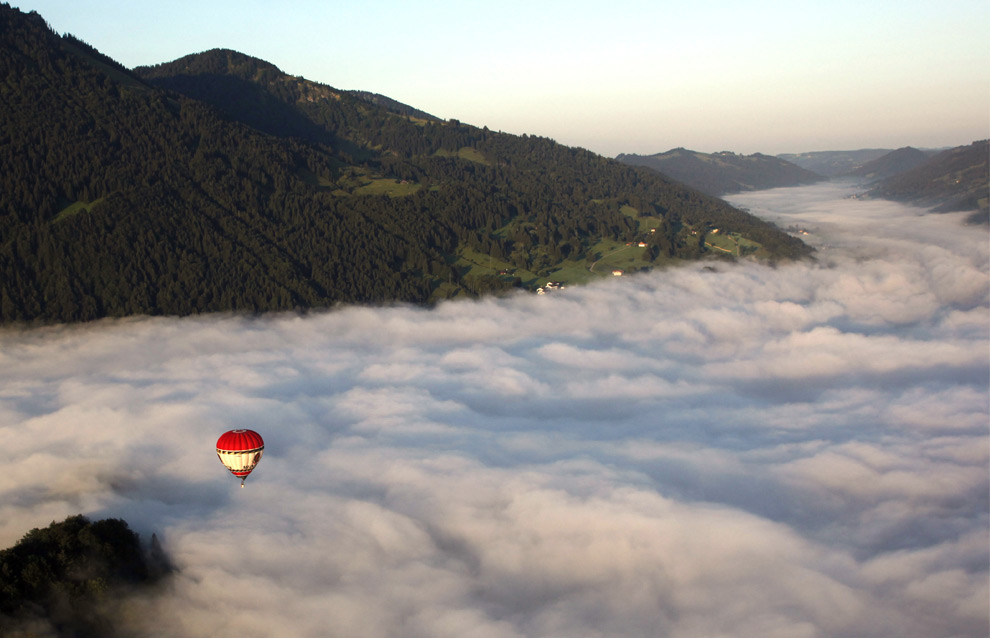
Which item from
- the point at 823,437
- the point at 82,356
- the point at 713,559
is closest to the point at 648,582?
the point at 713,559

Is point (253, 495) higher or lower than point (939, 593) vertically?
higher

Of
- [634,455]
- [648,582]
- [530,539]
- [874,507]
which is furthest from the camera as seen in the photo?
[634,455]

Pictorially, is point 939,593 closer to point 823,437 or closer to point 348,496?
point 823,437

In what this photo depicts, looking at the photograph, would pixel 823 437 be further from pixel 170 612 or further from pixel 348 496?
pixel 170 612

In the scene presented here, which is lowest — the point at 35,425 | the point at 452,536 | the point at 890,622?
the point at 890,622

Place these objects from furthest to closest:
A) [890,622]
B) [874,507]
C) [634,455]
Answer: [634,455] → [874,507] → [890,622]

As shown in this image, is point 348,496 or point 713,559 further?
point 348,496

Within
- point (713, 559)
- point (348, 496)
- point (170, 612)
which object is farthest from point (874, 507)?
point (170, 612)
